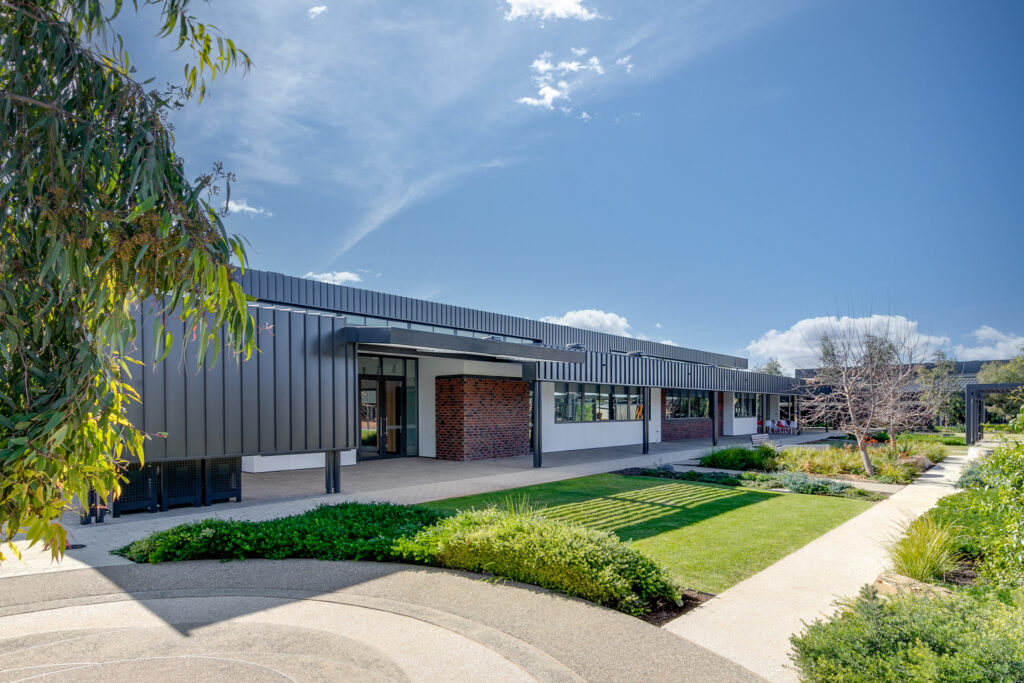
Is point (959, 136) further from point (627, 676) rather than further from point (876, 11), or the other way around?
point (627, 676)

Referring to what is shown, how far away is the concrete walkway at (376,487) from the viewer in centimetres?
768

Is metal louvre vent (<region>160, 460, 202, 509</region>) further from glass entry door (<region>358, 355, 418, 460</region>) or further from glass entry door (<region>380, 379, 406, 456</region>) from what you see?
glass entry door (<region>380, 379, 406, 456</region>)

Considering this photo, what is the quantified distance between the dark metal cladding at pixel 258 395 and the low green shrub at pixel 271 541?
8.71ft

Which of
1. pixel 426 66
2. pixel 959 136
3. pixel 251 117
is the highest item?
pixel 959 136

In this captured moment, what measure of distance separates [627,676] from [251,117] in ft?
33.9

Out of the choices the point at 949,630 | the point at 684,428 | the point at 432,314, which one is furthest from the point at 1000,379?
the point at 949,630

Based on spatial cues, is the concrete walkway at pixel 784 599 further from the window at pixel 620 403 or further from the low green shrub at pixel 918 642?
the window at pixel 620 403

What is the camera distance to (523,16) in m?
10.8

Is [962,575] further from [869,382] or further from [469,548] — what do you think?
[869,382]

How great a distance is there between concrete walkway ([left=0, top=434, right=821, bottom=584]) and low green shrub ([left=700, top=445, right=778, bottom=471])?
1545mm

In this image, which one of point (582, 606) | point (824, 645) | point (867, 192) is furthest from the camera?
point (867, 192)

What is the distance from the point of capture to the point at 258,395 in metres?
11.0

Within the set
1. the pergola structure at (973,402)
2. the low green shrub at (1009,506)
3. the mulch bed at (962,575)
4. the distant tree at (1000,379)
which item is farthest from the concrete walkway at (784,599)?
the distant tree at (1000,379)

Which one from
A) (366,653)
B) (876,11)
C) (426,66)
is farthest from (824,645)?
(876,11)
